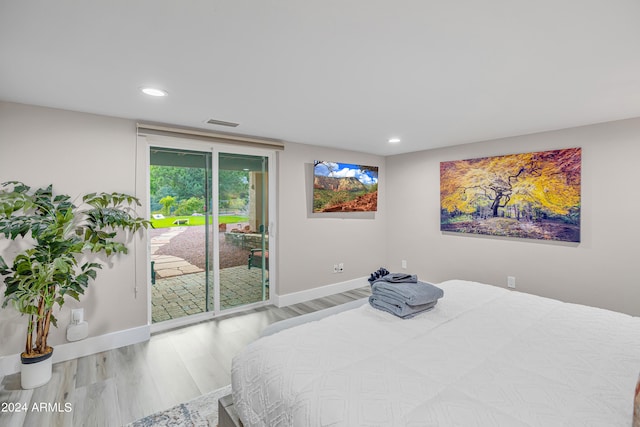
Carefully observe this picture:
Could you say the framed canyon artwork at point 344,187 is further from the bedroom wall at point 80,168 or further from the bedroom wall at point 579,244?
the bedroom wall at point 80,168

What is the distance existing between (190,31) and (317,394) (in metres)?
1.72

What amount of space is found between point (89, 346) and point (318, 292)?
104 inches

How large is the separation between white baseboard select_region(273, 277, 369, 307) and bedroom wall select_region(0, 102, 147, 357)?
1.60 meters

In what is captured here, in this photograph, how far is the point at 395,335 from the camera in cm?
169

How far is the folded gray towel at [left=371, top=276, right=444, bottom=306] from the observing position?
1957mm

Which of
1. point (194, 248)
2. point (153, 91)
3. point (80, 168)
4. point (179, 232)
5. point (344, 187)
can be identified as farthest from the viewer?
point (344, 187)

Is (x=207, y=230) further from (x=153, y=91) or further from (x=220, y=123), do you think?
(x=153, y=91)

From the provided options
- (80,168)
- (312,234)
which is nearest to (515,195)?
(312,234)

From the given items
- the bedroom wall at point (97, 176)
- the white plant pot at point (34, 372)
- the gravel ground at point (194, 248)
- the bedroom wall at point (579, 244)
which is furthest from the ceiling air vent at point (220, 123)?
the bedroom wall at point (579, 244)

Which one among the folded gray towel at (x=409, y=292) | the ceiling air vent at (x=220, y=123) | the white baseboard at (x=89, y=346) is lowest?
the white baseboard at (x=89, y=346)

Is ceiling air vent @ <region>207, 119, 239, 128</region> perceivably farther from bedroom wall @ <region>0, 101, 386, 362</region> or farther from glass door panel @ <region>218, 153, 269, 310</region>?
bedroom wall @ <region>0, 101, 386, 362</region>

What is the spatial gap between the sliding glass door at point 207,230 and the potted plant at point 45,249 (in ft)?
1.85

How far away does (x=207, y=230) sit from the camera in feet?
11.7

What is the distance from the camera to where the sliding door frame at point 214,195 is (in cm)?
302
